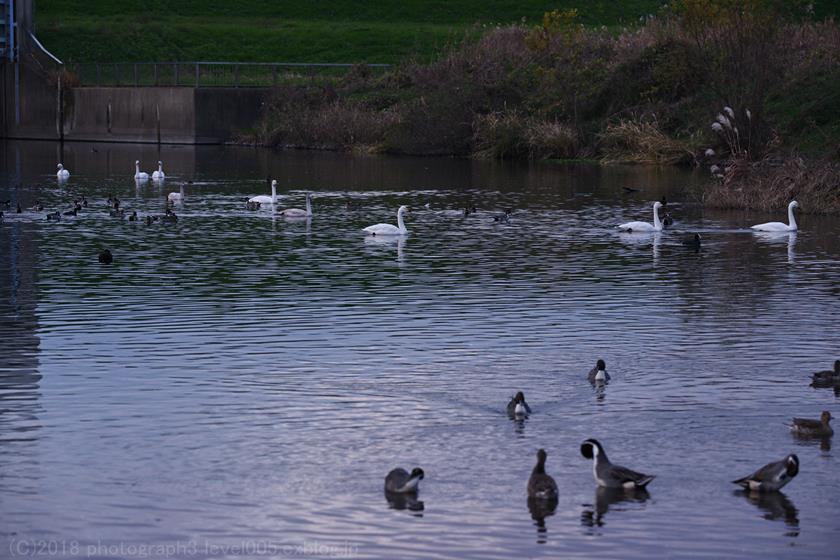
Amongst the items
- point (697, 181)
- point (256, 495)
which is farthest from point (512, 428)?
point (697, 181)

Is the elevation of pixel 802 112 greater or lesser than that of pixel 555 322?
greater

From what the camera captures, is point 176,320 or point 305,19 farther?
point 305,19

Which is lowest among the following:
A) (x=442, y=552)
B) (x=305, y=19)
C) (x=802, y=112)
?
(x=442, y=552)

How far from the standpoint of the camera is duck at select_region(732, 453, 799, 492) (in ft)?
47.0

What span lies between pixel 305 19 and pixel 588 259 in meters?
80.5

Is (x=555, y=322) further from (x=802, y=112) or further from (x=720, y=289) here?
(x=802, y=112)

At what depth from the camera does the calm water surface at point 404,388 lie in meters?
13.5

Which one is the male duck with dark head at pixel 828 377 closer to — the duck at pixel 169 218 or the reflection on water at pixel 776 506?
the reflection on water at pixel 776 506

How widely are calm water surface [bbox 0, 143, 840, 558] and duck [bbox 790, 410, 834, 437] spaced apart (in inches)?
8.0

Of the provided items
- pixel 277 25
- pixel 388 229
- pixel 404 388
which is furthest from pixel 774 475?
pixel 277 25

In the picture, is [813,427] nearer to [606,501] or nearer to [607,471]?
[607,471]

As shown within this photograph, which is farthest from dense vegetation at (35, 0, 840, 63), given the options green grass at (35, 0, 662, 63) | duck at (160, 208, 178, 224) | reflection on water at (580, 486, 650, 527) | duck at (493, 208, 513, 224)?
reflection on water at (580, 486, 650, 527)

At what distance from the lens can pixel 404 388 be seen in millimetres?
18641

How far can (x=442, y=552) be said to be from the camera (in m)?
12.8
